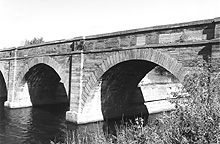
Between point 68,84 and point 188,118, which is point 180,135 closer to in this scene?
point 188,118

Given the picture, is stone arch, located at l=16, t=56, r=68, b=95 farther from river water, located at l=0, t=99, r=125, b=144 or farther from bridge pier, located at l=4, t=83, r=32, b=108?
river water, located at l=0, t=99, r=125, b=144

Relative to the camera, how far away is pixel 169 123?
454 centimetres

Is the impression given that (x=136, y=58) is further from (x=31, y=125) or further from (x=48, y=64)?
(x=48, y=64)

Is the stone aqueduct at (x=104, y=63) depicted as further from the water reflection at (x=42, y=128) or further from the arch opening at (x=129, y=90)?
the water reflection at (x=42, y=128)

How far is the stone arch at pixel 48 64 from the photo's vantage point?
14.6 metres

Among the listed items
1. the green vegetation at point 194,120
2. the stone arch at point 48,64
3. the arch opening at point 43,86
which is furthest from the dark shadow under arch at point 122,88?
the green vegetation at point 194,120

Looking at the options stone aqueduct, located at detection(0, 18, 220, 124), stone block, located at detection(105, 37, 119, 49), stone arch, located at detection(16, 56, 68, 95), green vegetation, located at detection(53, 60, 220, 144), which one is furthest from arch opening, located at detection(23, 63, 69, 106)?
green vegetation, located at detection(53, 60, 220, 144)

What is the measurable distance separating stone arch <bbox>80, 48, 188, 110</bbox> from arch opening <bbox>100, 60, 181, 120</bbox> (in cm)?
32

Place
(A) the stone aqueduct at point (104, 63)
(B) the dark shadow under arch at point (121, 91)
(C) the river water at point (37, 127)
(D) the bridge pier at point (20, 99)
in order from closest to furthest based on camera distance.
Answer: (A) the stone aqueduct at point (104, 63), (C) the river water at point (37, 127), (B) the dark shadow under arch at point (121, 91), (D) the bridge pier at point (20, 99)

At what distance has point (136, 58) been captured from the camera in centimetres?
1062

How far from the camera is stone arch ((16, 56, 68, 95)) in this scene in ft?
48.0

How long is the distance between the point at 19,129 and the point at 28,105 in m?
7.22

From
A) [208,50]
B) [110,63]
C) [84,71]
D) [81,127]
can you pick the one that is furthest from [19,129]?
[208,50]

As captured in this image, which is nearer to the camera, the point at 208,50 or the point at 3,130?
the point at 208,50
